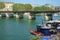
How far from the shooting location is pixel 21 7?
13238 centimetres

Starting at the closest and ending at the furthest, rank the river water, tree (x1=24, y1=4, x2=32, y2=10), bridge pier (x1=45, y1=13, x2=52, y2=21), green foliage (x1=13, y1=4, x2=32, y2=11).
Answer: the river water → bridge pier (x1=45, y1=13, x2=52, y2=21) → green foliage (x1=13, y1=4, x2=32, y2=11) → tree (x1=24, y1=4, x2=32, y2=10)

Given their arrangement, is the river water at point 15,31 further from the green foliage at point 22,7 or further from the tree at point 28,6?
the tree at point 28,6

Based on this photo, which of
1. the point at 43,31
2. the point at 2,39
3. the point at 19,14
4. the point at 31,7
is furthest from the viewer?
the point at 31,7

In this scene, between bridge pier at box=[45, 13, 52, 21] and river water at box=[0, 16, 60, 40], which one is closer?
river water at box=[0, 16, 60, 40]

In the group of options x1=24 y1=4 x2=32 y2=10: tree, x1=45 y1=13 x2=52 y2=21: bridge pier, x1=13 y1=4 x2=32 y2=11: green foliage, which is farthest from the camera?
x1=24 y1=4 x2=32 y2=10: tree

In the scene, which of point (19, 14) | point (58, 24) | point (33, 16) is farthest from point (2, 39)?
point (19, 14)

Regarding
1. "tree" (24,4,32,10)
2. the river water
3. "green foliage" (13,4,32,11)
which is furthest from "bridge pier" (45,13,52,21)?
"green foliage" (13,4,32,11)

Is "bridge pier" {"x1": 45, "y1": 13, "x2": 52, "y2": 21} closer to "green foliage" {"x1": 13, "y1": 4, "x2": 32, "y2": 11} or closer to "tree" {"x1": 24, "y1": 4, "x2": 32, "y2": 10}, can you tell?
"tree" {"x1": 24, "y1": 4, "x2": 32, "y2": 10}

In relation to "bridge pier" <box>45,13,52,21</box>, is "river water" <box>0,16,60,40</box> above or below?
above

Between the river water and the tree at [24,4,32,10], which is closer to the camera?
the river water

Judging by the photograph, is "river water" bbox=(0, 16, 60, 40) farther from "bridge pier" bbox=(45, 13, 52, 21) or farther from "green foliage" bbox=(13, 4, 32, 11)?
"green foliage" bbox=(13, 4, 32, 11)

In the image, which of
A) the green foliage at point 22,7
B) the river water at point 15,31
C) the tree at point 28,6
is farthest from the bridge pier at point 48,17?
the green foliage at point 22,7

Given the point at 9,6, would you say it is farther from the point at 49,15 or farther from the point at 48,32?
the point at 48,32

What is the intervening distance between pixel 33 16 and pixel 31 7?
108ft
